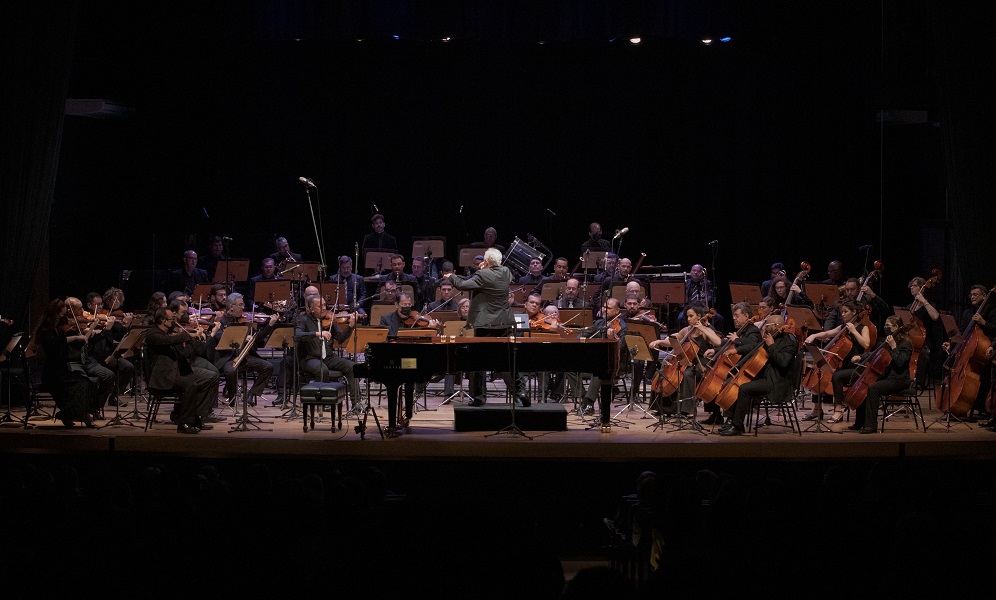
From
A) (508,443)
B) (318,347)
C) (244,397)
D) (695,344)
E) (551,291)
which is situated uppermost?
(551,291)

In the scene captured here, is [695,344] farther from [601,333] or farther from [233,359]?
[233,359]

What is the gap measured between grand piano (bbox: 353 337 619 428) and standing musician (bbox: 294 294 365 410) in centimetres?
156

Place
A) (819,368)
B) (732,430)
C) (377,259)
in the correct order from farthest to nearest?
(377,259)
(819,368)
(732,430)

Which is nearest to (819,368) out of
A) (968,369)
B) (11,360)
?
(968,369)

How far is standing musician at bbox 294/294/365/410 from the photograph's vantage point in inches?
457

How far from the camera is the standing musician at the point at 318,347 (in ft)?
38.1

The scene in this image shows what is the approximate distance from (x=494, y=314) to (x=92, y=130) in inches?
368

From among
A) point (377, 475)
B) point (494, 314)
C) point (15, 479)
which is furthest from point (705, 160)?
point (15, 479)

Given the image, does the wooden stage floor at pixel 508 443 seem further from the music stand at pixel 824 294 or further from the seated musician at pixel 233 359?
the music stand at pixel 824 294

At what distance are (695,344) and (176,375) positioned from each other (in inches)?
227

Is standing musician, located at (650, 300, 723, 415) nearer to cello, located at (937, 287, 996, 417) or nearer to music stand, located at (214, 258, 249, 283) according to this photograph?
cello, located at (937, 287, 996, 417)

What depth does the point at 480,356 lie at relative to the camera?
398 inches

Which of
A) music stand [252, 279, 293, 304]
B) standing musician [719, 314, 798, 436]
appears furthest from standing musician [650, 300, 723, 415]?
music stand [252, 279, 293, 304]

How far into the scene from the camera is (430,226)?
59.4 feet
